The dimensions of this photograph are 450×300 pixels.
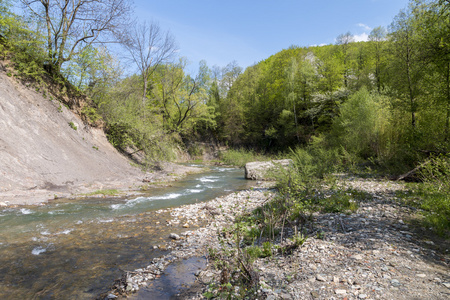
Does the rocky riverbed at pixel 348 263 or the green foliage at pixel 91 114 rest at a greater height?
the green foliage at pixel 91 114

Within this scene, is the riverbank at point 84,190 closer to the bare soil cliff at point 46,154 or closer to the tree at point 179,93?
the bare soil cliff at point 46,154

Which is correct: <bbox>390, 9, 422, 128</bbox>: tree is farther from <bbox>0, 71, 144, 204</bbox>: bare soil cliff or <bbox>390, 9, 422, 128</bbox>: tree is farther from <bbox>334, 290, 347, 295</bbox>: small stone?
<bbox>0, 71, 144, 204</bbox>: bare soil cliff

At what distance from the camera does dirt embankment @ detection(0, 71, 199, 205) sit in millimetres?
9969

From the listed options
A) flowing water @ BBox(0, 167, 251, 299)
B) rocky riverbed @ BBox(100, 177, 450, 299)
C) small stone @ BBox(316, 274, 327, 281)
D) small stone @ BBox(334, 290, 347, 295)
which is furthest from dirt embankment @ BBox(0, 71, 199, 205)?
small stone @ BBox(334, 290, 347, 295)

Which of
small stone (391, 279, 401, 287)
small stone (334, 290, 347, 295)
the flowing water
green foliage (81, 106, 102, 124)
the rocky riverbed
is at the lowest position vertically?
the flowing water

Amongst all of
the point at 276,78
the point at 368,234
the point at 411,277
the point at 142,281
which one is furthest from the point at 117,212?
the point at 276,78

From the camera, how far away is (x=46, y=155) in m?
11.6

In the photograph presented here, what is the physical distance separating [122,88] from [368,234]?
19.2 meters

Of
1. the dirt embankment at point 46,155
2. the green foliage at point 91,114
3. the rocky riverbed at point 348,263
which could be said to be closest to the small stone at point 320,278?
the rocky riverbed at point 348,263

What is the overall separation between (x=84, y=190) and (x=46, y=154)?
2800 millimetres

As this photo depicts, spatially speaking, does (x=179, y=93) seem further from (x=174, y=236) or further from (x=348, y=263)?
(x=348, y=263)

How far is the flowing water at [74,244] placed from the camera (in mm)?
4219

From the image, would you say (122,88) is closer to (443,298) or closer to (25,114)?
(25,114)

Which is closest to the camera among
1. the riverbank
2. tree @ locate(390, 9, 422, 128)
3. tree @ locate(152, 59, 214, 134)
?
the riverbank
